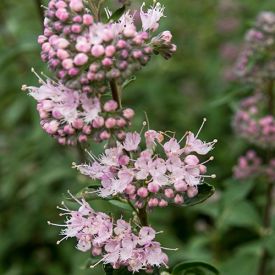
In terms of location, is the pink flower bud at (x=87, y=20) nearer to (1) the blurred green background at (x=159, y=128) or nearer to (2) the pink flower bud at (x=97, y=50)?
(2) the pink flower bud at (x=97, y=50)

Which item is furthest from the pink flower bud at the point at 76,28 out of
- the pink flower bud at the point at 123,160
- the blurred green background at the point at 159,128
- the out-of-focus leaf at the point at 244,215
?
the out-of-focus leaf at the point at 244,215

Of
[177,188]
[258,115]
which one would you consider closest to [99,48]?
[177,188]

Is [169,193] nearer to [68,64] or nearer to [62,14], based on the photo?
[68,64]

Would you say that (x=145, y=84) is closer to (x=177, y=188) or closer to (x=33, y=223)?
(x=33, y=223)

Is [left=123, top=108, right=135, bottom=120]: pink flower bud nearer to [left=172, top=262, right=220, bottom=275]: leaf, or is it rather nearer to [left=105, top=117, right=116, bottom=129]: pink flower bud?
[left=105, top=117, right=116, bottom=129]: pink flower bud

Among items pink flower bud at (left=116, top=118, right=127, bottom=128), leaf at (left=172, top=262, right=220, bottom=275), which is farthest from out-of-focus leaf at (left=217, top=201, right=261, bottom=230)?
pink flower bud at (left=116, top=118, right=127, bottom=128)
